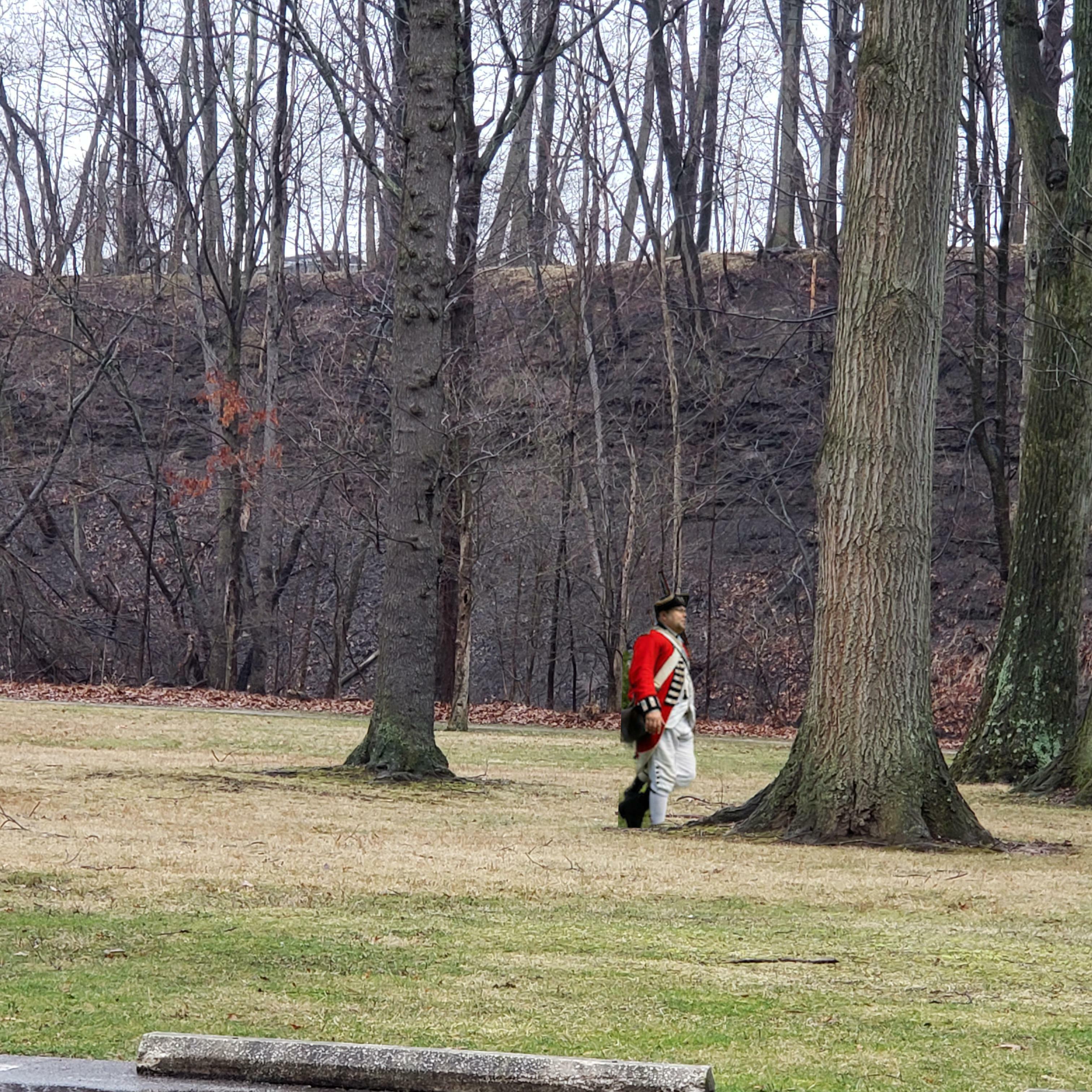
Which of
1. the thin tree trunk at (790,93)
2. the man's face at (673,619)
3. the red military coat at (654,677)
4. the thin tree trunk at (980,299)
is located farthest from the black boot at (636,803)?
the thin tree trunk at (790,93)

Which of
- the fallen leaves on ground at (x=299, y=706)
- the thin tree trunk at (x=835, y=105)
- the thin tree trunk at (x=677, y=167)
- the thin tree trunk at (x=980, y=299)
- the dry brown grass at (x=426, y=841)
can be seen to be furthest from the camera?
the thin tree trunk at (x=677, y=167)

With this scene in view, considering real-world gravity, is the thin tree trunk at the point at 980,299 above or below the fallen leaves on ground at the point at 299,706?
above

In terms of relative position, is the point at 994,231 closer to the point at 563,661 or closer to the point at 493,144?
the point at 563,661

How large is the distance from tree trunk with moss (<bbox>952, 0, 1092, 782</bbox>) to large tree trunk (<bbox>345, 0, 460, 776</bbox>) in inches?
262

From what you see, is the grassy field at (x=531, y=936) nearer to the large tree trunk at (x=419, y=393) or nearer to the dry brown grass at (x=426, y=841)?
the dry brown grass at (x=426, y=841)

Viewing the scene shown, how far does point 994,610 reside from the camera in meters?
38.8

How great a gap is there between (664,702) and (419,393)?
6351 millimetres

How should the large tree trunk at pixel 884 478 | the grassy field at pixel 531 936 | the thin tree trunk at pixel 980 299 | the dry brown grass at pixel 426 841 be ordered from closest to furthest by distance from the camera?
the grassy field at pixel 531 936, the dry brown grass at pixel 426 841, the large tree trunk at pixel 884 478, the thin tree trunk at pixel 980 299

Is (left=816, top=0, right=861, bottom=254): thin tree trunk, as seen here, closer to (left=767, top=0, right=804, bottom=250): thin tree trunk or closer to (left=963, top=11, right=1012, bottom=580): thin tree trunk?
(left=767, top=0, right=804, bottom=250): thin tree trunk

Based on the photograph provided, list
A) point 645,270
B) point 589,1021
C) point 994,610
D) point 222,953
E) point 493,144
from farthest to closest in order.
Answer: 1. point 645,270
2. point 994,610
3. point 493,144
4. point 222,953
5. point 589,1021

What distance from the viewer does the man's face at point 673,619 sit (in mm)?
13734

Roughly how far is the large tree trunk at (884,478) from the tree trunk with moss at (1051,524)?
7044mm

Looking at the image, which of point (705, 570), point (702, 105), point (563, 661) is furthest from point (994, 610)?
point (702, 105)

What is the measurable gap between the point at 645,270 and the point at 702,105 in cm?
510
